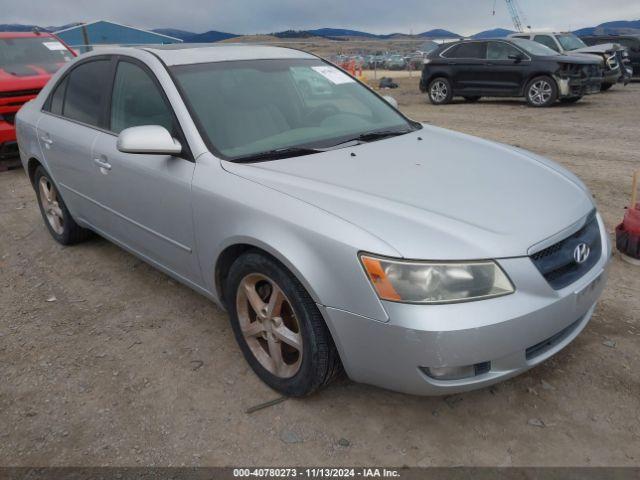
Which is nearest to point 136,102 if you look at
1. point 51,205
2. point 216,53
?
point 216,53

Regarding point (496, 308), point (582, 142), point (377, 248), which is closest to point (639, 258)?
point (496, 308)

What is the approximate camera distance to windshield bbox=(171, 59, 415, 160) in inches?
113

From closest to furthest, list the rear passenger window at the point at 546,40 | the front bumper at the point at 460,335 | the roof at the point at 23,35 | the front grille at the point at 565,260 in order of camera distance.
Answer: the front bumper at the point at 460,335 < the front grille at the point at 565,260 < the roof at the point at 23,35 < the rear passenger window at the point at 546,40

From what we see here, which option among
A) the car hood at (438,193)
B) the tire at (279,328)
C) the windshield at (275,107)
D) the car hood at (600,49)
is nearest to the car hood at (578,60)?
the car hood at (600,49)

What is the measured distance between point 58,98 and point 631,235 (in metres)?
4.51

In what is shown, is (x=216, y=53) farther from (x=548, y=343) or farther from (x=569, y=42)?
(x=569, y=42)

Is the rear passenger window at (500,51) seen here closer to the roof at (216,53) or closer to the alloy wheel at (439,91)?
the alloy wheel at (439,91)

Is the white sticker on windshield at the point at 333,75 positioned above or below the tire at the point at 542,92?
above

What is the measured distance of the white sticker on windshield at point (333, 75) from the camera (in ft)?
12.0

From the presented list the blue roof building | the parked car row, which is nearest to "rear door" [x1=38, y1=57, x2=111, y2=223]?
the parked car row

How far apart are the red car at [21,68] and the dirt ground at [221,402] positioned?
4494mm

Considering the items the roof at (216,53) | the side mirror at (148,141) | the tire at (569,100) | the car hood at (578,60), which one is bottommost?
the tire at (569,100)

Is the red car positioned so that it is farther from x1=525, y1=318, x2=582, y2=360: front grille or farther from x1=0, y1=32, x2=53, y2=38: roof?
x1=525, y1=318, x2=582, y2=360: front grille

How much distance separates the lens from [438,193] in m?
2.37
